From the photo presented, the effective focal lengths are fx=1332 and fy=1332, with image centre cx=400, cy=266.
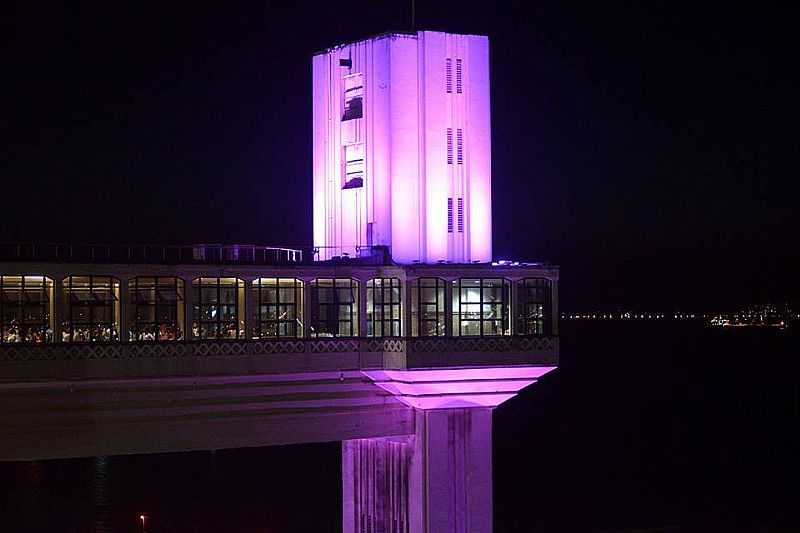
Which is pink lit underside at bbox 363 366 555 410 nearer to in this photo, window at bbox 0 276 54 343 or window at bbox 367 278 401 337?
window at bbox 367 278 401 337

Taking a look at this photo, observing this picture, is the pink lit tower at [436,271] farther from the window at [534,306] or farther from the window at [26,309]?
the window at [26,309]

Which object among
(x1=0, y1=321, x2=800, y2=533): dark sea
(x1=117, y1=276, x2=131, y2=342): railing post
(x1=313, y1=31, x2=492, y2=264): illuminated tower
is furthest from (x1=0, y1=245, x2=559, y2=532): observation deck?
(x1=0, y1=321, x2=800, y2=533): dark sea

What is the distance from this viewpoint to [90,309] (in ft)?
181

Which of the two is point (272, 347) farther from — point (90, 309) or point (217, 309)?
point (90, 309)

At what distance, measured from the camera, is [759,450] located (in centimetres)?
14700

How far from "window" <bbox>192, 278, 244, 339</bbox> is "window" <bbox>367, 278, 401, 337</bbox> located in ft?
19.3

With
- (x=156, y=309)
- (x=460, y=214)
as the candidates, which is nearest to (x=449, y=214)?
(x=460, y=214)

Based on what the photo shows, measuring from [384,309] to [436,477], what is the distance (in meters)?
7.72

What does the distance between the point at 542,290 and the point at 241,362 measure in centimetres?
1403

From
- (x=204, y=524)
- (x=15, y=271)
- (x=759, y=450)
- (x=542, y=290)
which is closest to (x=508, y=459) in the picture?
(x=759, y=450)

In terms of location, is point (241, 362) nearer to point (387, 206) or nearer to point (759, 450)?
point (387, 206)

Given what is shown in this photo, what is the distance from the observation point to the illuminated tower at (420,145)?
197 feet

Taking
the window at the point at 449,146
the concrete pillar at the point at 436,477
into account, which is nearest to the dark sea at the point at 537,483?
the concrete pillar at the point at 436,477

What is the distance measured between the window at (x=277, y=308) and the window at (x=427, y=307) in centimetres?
502
